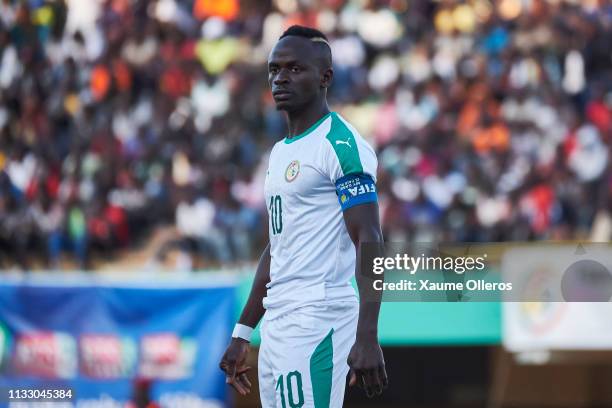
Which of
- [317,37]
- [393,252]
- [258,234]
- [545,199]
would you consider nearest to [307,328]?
[393,252]

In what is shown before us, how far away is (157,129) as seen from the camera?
1661cm

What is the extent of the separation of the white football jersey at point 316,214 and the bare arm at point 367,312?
0.30 ft

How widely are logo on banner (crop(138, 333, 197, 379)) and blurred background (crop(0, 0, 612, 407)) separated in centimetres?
3

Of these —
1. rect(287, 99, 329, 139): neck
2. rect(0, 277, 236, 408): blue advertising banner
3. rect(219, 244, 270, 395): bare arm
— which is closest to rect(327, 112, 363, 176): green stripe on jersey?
rect(287, 99, 329, 139): neck

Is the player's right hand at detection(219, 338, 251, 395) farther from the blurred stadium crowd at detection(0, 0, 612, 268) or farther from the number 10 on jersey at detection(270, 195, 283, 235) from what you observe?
the blurred stadium crowd at detection(0, 0, 612, 268)

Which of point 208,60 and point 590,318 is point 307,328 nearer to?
point 590,318

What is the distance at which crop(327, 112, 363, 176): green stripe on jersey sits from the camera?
14.9ft

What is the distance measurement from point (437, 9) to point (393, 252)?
44.9 ft

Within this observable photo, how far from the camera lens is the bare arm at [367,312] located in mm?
4281

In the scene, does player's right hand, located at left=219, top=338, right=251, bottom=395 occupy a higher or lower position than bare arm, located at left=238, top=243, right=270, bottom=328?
lower

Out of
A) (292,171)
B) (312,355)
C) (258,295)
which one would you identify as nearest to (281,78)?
(292,171)

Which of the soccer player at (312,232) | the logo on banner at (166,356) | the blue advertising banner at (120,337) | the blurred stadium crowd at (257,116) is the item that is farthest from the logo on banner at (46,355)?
the soccer player at (312,232)

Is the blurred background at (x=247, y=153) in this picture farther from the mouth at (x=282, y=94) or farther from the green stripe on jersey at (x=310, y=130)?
the mouth at (x=282, y=94)

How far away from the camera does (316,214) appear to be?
4.71m
